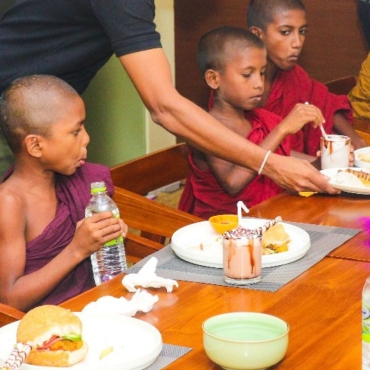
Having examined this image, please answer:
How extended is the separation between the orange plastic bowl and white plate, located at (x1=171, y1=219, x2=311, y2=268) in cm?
2

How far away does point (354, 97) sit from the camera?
13.6ft

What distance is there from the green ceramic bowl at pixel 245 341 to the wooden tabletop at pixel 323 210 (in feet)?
2.12

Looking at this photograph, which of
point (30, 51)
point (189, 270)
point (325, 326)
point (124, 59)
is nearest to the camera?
point (325, 326)

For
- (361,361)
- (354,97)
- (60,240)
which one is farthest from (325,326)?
(354,97)

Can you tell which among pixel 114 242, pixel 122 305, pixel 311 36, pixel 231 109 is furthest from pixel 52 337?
pixel 311 36

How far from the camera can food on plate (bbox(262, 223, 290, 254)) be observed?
1805 millimetres

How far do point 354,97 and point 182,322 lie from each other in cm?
287

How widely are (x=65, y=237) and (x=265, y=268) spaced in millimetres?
608

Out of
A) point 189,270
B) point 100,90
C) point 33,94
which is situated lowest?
point 100,90

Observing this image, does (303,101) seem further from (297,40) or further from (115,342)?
(115,342)

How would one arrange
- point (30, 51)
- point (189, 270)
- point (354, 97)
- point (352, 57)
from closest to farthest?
point (189, 270)
point (30, 51)
point (354, 97)
point (352, 57)

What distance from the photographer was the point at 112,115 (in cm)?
441

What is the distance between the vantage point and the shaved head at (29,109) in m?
2.09

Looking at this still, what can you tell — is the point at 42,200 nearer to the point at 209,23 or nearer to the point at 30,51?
the point at 30,51
